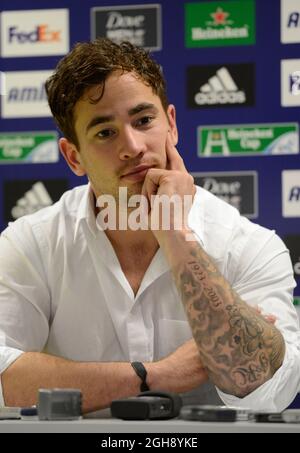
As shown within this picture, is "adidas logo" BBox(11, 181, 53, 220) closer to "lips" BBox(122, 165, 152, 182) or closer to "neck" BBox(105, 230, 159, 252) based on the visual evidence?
"neck" BBox(105, 230, 159, 252)

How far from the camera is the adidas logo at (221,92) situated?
3.42 meters

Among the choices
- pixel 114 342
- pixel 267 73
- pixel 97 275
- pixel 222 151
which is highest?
pixel 267 73

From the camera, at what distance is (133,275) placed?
2.54 m

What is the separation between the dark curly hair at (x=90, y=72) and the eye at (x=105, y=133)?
0.10m

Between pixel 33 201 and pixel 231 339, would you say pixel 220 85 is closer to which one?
pixel 33 201

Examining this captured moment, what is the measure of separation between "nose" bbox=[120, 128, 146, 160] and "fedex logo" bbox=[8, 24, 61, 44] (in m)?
1.32

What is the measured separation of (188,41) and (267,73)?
363 mm

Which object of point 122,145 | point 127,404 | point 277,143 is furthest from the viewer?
point 277,143

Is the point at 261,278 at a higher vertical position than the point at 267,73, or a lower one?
lower

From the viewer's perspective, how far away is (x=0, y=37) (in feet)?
11.8

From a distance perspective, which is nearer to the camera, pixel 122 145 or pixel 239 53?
pixel 122 145
